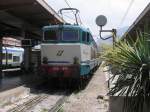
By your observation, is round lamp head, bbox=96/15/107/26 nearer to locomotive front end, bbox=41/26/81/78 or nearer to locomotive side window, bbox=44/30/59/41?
locomotive front end, bbox=41/26/81/78

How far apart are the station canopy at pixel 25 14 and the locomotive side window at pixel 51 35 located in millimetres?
2350

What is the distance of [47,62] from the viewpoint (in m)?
17.7

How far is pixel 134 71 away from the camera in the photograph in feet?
21.3

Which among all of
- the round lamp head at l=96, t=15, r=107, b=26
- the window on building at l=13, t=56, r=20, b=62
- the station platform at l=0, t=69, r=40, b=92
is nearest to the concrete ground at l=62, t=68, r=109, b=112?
the round lamp head at l=96, t=15, r=107, b=26

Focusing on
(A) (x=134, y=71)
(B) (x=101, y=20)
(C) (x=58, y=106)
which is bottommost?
(C) (x=58, y=106)

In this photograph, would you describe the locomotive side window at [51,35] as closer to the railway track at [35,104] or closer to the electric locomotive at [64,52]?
the electric locomotive at [64,52]

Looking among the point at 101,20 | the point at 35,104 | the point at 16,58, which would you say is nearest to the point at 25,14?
the point at 101,20

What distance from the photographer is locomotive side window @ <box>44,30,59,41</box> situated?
18.1m

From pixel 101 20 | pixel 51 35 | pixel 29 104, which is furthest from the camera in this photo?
pixel 51 35

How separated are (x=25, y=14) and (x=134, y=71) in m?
19.3

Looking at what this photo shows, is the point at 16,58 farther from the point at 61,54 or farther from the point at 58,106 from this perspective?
the point at 58,106

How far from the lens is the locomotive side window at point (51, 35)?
18.1 meters

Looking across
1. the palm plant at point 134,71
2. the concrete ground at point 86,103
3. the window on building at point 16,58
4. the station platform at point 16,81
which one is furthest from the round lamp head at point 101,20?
the window on building at point 16,58

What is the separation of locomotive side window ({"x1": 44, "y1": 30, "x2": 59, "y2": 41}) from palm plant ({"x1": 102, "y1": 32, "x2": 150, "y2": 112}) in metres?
11.3
